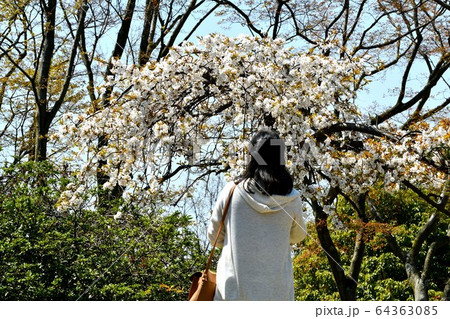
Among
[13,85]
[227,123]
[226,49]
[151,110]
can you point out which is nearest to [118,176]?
[151,110]

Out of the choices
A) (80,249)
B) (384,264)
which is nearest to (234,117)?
(80,249)

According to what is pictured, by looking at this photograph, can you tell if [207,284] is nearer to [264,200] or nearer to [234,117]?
[264,200]

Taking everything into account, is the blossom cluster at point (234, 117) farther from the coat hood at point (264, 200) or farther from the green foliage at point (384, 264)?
the green foliage at point (384, 264)

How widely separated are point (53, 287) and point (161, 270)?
1129 millimetres

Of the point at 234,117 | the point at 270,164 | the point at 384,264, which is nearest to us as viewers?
the point at 270,164

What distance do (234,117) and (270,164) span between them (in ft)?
7.67

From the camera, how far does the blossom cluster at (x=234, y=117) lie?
4.32 m

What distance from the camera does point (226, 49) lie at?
4.41 m

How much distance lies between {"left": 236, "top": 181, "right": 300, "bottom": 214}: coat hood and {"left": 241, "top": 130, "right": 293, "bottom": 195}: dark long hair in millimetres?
19

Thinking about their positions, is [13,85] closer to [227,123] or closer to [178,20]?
[178,20]

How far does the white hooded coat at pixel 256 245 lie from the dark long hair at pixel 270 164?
4 centimetres

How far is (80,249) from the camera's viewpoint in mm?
5574

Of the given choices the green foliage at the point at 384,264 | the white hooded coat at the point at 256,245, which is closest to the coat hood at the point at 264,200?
the white hooded coat at the point at 256,245

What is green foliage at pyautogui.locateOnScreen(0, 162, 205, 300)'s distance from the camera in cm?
516
